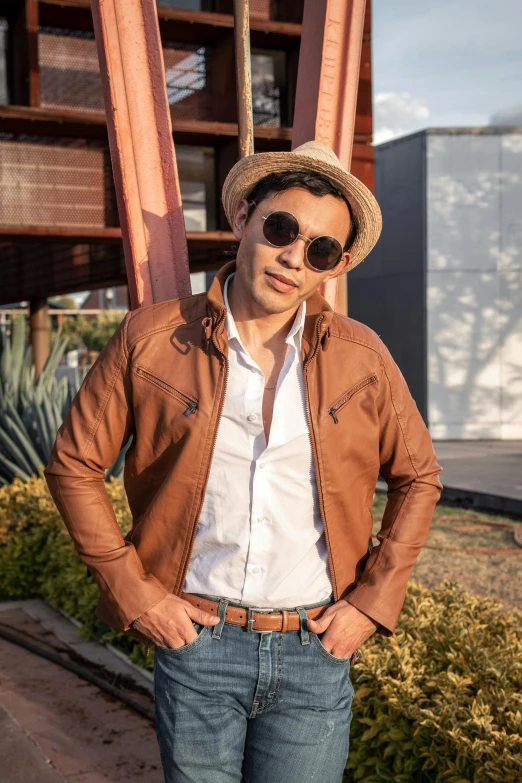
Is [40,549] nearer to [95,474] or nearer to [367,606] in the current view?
[95,474]

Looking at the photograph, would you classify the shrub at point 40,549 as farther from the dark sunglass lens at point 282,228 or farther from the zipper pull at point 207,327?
the dark sunglass lens at point 282,228

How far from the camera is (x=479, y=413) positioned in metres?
16.3

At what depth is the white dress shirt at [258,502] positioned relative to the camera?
6.77ft

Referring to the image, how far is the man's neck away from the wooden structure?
512 centimetres

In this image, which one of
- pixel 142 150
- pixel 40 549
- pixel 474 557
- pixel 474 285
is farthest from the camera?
pixel 474 285

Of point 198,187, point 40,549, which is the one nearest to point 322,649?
point 40,549

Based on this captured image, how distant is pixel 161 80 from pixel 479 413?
46.9 feet

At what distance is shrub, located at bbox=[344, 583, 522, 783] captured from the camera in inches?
107

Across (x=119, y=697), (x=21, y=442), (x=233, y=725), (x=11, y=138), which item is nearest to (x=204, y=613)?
(x=233, y=725)

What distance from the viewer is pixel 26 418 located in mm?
7246

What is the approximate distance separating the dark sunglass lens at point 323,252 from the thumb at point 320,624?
79 centimetres

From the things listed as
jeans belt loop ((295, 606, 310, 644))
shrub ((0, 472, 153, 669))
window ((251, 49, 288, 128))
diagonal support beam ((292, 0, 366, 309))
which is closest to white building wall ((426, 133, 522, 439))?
window ((251, 49, 288, 128))

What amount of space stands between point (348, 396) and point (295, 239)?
39 cm

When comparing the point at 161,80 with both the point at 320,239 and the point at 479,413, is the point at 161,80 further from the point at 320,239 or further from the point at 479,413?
the point at 479,413
